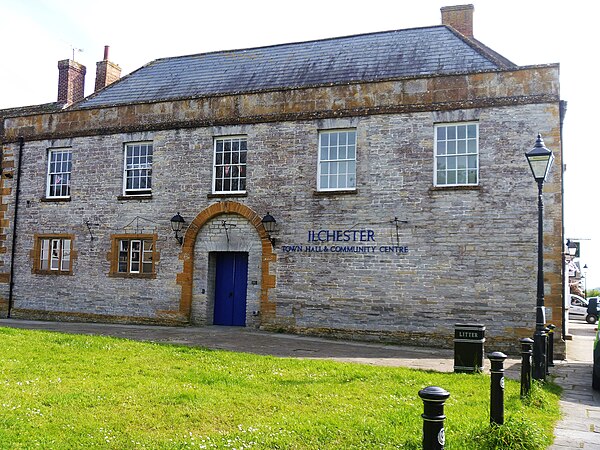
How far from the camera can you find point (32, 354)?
36.1 ft

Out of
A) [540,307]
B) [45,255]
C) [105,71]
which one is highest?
[105,71]

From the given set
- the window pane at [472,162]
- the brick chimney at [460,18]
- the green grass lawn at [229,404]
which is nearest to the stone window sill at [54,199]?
the green grass lawn at [229,404]

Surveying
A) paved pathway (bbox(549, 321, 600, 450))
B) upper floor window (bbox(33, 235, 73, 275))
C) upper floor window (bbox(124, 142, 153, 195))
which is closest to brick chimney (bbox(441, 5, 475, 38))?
upper floor window (bbox(124, 142, 153, 195))

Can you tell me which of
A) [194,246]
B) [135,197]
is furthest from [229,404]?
[135,197]

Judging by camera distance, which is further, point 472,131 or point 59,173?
point 59,173

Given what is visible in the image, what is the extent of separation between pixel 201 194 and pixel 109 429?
505 inches

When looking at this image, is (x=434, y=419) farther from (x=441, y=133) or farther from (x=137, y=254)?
(x=137, y=254)

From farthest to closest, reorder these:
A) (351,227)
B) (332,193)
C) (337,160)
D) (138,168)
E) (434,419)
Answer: (138,168), (337,160), (332,193), (351,227), (434,419)

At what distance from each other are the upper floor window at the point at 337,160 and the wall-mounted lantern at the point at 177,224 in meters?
4.58

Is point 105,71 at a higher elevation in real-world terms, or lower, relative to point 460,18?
lower

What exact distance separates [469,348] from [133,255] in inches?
481

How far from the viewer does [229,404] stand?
7539mm

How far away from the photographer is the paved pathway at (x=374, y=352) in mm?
7590

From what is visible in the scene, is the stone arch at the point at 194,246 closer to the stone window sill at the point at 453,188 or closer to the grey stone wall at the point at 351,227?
the grey stone wall at the point at 351,227
